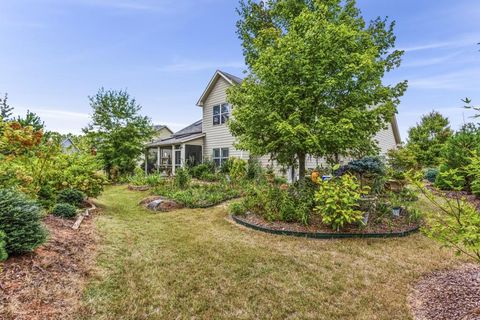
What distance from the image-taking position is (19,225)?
3289 mm

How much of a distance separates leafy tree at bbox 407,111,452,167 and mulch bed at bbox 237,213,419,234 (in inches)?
787

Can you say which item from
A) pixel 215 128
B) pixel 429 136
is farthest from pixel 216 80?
pixel 429 136

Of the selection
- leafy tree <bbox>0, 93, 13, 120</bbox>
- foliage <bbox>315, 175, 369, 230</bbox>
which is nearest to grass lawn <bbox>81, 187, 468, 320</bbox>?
foliage <bbox>315, 175, 369, 230</bbox>

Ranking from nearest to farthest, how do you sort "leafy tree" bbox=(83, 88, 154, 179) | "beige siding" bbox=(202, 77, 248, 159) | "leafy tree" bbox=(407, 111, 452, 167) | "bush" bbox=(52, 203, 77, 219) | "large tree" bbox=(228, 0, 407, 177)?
1. "bush" bbox=(52, 203, 77, 219)
2. "large tree" bbox=(228, 0, 407, 177)
3. "beige siding" bbox=(202, 77, 248, 159)
4. "leafy tree" bbox=(83, 88, 154, 179)
5. "leafy tree" bbox=(407, 111, 452, 167)

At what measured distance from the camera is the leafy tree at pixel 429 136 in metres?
22.8

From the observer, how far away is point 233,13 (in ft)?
43.0

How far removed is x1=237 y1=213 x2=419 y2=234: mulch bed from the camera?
5.70 meters

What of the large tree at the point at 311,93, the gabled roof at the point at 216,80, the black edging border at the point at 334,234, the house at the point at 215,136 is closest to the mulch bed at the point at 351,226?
the black edging border at the point at 334,234

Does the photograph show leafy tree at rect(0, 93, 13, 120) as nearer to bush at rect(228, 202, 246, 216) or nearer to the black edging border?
bush at rect(228, 202, 246, 216)

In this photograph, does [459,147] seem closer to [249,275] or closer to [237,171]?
[237,171]

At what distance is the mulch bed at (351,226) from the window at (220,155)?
32.2ft

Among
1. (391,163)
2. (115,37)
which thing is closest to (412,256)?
(391,163)

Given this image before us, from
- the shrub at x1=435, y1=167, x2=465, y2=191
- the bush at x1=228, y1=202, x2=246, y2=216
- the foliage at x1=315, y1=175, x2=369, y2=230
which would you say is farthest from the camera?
the bush at x1=228, y1=202, x2=246, y2=216

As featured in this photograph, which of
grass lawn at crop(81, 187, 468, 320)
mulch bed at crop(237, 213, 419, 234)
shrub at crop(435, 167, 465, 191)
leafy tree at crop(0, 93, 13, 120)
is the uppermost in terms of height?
leafy tree at crop(0, 93, 13, 120)
